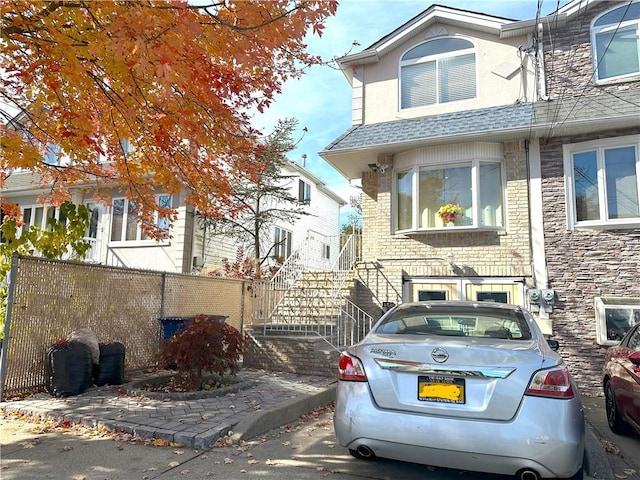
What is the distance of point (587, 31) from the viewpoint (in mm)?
9414

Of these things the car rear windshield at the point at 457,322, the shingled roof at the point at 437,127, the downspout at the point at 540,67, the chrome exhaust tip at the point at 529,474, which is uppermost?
the downspout at the point at 540,67

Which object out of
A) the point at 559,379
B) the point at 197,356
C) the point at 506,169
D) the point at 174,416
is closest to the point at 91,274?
the point at 197,356

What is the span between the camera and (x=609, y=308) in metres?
8.40

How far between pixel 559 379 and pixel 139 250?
1452 centimetres

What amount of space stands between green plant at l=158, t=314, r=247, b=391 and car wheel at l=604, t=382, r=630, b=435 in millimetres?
4953

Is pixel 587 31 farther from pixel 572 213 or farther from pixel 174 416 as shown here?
pixel 174 416

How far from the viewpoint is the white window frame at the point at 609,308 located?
325 inches

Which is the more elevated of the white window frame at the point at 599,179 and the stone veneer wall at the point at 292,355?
the white window frame at the point at 599,179

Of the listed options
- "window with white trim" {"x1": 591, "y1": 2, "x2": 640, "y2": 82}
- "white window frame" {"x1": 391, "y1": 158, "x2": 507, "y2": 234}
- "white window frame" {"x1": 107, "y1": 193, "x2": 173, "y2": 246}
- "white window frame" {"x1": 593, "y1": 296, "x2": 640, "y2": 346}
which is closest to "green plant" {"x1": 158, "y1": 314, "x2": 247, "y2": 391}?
"white window frame" {"x1": 391, "y1": 158, "x2": 507, "y2": 234}

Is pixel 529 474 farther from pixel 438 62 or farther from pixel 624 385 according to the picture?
pixel 438 62

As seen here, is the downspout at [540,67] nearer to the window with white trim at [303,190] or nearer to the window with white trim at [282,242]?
the window with white trim at [282,242]

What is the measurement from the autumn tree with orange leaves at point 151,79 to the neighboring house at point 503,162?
10.8 ft

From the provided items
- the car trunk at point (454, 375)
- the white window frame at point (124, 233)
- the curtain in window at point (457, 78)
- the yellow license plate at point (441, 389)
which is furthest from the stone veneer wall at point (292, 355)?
the white window frame at point (124, 233)

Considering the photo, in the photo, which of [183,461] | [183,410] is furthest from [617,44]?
[183,461]
